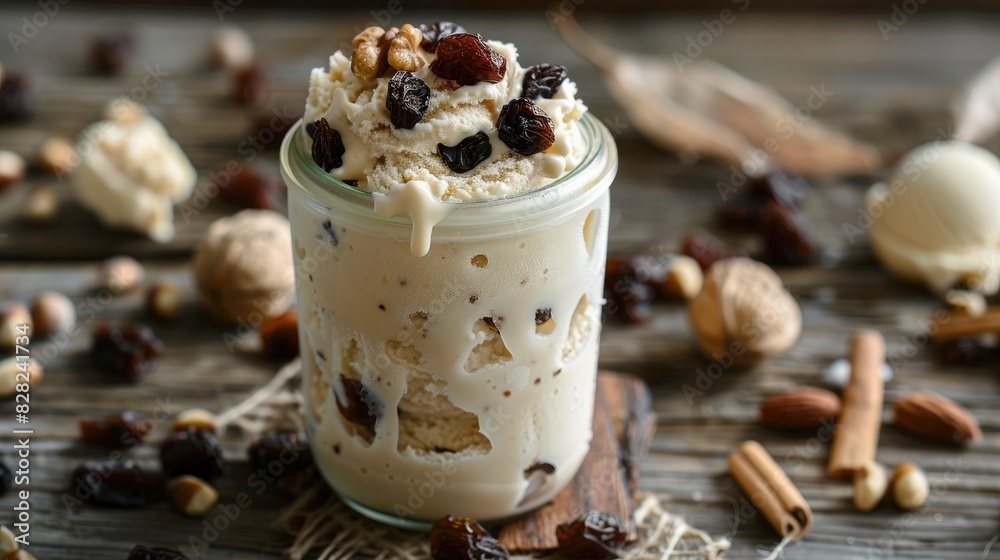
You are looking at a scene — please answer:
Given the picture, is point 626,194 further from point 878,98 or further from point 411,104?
point 411,104

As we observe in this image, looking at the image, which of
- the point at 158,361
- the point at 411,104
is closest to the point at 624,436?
the point at 411,104

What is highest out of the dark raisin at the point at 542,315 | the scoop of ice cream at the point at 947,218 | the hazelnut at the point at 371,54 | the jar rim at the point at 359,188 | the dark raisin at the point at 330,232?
the hazelnut at the point at 371,54

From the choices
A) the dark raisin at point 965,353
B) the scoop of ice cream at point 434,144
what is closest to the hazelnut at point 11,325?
the scoop of ice cream at point 434,144

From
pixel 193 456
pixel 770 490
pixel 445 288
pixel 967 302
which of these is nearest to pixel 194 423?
pixel 193 456

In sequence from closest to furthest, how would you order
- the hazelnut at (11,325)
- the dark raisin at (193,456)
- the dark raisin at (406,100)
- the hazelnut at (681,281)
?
1. the dark raisin at (406,100)
2. the dark raisin at (193,456)
3. the hazelnut at (11,325)
4. the hazelnut at (681,281)

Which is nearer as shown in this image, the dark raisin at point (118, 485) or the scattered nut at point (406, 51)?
the scattered nut at point (406, 51)

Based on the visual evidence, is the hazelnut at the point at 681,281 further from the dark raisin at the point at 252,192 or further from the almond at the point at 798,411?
the dark raisin at the point at 252,192

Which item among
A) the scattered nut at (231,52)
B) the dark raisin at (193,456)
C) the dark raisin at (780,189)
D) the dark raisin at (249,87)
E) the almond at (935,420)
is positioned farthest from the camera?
the scattered nut at (231,52)
